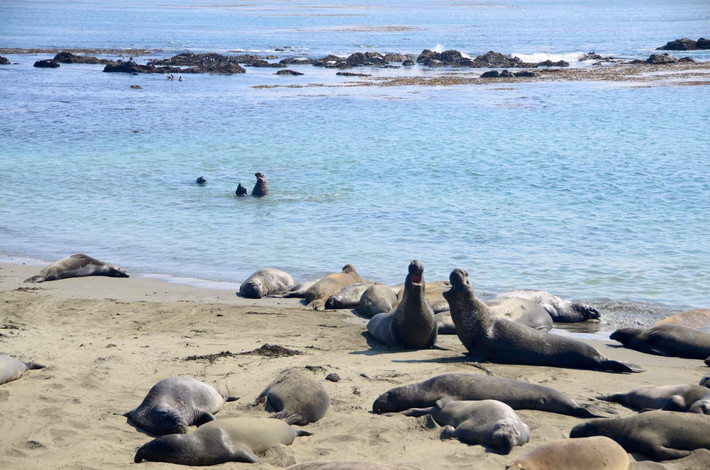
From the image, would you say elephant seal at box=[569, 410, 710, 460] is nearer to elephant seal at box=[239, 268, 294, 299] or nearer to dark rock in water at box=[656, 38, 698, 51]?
elephant seal at box=[239, 268, 294, 299]

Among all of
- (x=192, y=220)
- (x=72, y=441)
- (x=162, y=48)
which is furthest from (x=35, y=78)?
(x=72, y=441)

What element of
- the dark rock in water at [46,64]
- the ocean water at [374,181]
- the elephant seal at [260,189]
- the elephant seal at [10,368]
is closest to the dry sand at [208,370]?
the elephant seal at [10,368]

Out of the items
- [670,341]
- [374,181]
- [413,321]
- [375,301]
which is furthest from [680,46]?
[413,321]

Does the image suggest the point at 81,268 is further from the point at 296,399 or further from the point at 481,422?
the point at 481,422

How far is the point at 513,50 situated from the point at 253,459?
168 ft

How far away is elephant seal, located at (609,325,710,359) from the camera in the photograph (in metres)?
7.54

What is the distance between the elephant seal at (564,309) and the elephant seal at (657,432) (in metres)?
3.85

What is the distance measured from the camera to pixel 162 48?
187 ft

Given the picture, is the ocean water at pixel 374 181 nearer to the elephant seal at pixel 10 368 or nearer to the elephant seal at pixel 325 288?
the elephant seal at pixel 325 288

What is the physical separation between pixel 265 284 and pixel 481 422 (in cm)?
517

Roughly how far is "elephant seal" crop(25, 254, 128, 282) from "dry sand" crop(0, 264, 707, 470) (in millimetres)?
384

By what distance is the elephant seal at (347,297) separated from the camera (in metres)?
9.32

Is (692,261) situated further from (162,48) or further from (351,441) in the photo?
(162,48)

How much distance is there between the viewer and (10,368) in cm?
622
